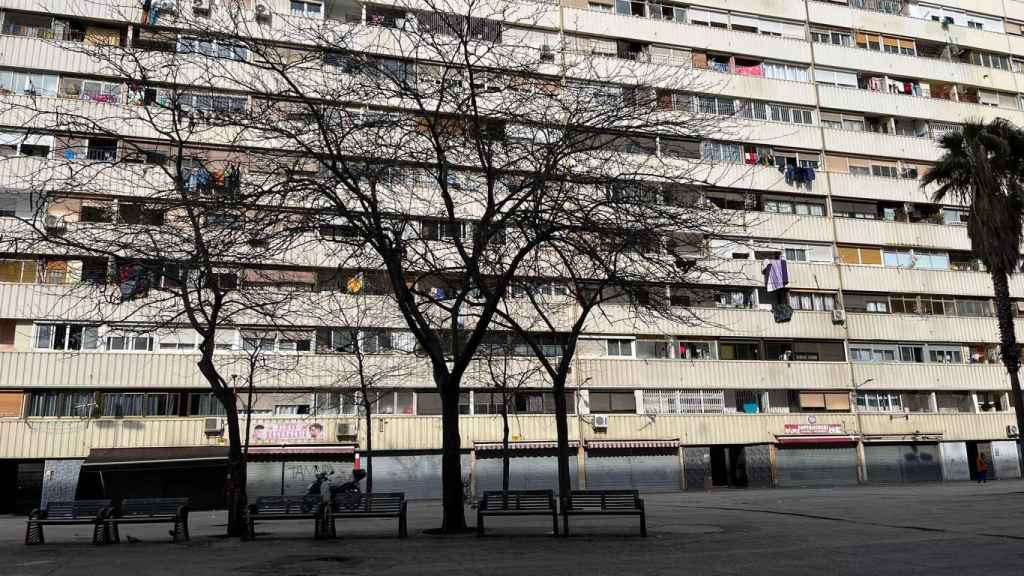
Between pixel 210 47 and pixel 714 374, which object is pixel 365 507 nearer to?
pixel 210 47

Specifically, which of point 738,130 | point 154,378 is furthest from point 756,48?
point 154,378

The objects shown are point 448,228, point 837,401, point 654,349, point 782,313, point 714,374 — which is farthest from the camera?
point 837,401

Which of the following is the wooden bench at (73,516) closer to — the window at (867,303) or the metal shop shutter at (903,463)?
the metal shop shutter at (903,463)

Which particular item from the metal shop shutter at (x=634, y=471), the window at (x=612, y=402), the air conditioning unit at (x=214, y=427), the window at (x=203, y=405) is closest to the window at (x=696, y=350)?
the window at (x=612, y=402)

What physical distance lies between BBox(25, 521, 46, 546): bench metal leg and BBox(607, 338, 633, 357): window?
24813 millimetres

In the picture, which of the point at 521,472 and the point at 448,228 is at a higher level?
the point at 448,228

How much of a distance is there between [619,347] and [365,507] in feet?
77.0

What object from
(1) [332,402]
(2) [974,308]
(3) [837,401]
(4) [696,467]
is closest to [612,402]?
(4) [696,467]

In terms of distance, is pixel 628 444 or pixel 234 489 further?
pixel 628 444

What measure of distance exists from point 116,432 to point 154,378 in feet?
7.38

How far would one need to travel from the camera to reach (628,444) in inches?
1345

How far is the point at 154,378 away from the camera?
97.1ft

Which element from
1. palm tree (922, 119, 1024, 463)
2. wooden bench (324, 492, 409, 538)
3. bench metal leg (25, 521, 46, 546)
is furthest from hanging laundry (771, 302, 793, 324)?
bench metal leg (25, 521, 46, 546)

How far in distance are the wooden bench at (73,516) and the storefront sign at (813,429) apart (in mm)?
30090
